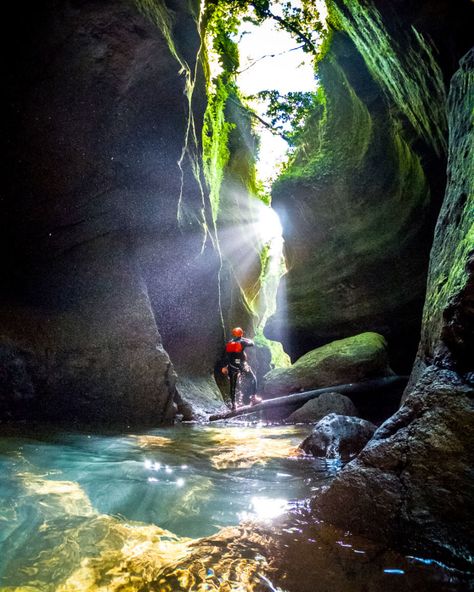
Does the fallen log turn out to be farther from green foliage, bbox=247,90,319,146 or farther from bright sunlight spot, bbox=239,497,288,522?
green foliage, bbox=247,90,319,146

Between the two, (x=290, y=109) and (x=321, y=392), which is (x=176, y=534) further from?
(x=290, y=109)

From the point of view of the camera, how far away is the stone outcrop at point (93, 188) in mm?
4918

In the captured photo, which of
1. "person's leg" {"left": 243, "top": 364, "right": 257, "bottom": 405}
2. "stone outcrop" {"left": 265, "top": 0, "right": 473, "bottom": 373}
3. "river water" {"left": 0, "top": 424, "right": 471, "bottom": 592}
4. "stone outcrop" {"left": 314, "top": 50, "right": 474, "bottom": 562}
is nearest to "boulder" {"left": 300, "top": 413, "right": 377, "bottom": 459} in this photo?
"river water" {"left": 0, "top": 424, "right": 471, "bottom": 592}

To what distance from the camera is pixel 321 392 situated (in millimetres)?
7875

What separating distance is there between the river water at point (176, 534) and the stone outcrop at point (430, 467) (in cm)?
12

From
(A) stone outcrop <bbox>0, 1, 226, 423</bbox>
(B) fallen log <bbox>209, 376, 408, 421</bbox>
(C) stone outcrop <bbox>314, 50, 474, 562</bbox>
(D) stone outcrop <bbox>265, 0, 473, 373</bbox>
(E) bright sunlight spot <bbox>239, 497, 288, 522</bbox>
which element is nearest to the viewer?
(C) stone outcrop <bbox>314, 50, 474, 562</bbox>

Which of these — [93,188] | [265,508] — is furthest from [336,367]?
[93,188]

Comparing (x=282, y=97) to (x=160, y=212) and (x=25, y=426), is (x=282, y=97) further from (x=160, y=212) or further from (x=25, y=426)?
(x=25, y=426)

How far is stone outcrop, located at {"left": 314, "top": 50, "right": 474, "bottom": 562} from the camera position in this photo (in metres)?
1.69

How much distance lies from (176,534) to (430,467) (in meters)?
1.40

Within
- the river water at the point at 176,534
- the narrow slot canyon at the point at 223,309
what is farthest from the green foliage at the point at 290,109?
the river water at the point at 176,534

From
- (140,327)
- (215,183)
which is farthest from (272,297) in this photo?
(140,327)

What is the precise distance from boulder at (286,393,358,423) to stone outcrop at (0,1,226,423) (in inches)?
109

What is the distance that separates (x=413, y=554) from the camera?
1627 millimetres
